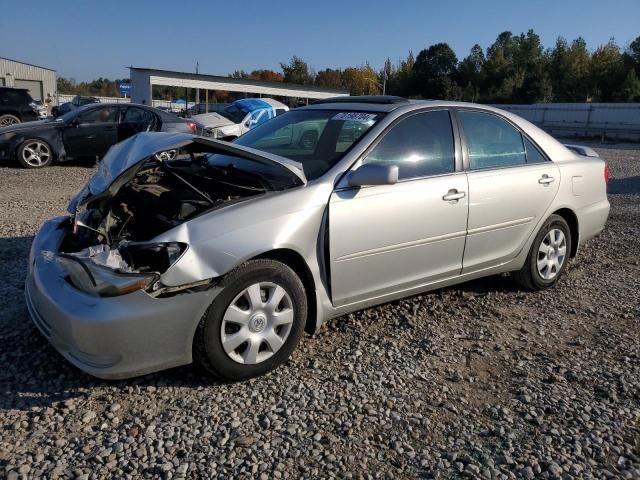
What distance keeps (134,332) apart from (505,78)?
68.4m

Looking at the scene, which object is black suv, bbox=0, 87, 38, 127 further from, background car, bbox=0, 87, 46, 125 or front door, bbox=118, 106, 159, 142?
front door, bbox=118, 106, 159, 142

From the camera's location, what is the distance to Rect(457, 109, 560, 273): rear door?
4.05m

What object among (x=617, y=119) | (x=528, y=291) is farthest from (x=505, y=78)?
(x=528, y=291)

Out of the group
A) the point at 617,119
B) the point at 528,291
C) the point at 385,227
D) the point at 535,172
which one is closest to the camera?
the point at 385,227

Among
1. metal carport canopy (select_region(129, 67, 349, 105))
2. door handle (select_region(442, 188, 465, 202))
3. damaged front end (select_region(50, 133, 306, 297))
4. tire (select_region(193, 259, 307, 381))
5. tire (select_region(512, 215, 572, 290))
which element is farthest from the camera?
metal carport canopy (select_region(129, 67, 349, 105))

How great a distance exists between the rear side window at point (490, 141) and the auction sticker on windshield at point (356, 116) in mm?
761

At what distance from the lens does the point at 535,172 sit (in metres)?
4.45

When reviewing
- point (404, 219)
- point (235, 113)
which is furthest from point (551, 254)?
point (235, 113)

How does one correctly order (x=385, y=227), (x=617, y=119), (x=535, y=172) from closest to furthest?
(x=385, y=227)
(x=535, y=172)
(x=617, y=119)

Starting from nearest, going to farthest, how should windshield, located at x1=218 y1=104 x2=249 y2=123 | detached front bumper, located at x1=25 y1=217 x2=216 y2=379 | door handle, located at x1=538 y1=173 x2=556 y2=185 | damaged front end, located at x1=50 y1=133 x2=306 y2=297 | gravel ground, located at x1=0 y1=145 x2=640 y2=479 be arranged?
gravel ground, located at x1=0 y1=145 x2=640 y2=479 → detached front bumper, located at x1=25 y1=217 x2=216 y2=379 → damaged front end, located at x1=50 y1=133 x2=306 y2=297 → door handle, located at x1=538 y1=173 x2=556 y2=185 → windshield, located at x1=218 y1=104 x2=249 y2=123

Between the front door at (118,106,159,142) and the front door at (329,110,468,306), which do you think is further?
the front door at (118,106,159,142)

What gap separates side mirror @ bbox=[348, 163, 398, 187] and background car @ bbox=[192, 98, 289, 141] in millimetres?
9045

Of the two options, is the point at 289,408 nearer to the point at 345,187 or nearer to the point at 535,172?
the point at 345,187

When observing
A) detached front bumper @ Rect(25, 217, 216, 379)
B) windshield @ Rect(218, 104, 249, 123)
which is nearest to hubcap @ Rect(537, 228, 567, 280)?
detached front bumper @ Rect(25, 217, 216, 379)
